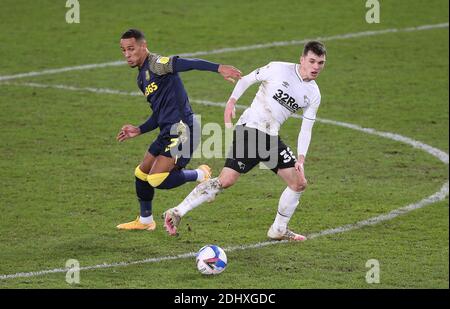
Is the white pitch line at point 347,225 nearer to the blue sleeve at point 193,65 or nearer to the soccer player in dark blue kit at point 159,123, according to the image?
the soccer player in dark blue kit at point 159,123

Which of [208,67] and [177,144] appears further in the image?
[177,144]

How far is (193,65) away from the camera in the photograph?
11773mm

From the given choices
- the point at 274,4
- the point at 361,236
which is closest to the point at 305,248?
the point at 361,236

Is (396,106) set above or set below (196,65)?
below

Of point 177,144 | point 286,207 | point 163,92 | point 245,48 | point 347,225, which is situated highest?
point 163,92

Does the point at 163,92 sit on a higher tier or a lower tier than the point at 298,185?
higher

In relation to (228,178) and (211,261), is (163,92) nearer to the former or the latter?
(228,178)

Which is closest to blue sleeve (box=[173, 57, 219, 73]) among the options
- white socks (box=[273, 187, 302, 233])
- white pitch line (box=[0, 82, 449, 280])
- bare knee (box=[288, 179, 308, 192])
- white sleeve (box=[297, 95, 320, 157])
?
white sleeve (box=[297, 95, 320, 157])

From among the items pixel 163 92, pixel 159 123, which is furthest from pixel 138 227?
pixel 163 92

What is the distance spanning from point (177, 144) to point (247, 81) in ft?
4.27

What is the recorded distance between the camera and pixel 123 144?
55.0ft

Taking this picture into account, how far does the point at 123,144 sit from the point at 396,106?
5737 mm

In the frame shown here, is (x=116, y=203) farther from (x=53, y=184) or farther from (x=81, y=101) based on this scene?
(x=81, y=101)

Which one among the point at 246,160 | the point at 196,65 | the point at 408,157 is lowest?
the point at 408,157
